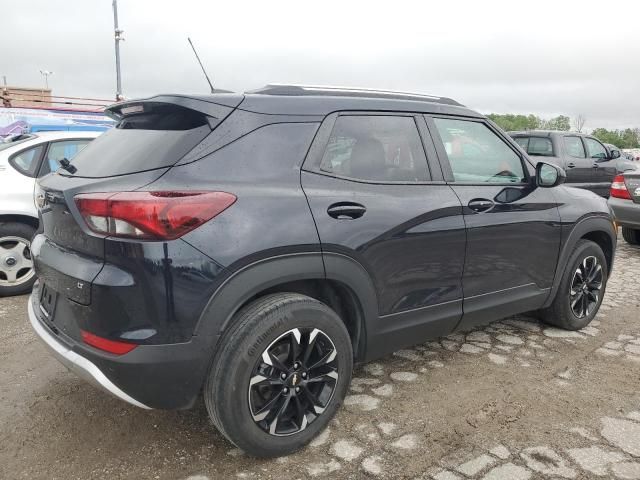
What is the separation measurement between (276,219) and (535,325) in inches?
115

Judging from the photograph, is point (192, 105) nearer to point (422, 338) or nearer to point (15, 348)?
point (422, 338)

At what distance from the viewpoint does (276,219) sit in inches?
95.8

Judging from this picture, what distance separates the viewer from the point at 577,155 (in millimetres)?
10961

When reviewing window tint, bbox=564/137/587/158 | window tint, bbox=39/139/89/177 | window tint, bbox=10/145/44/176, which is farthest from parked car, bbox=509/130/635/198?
window tint, bbox=10/145/44/176

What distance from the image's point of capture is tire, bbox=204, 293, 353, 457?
237 cm

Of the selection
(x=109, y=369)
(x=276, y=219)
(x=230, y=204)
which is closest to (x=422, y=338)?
(x=276, y=219)

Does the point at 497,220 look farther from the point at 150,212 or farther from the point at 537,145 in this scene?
the point at 537,145

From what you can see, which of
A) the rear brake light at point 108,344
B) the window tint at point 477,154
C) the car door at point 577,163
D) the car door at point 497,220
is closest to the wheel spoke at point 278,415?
the rear brake light at point 108,344

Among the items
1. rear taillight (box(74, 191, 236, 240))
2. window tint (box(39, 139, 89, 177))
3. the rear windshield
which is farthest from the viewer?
window tint (box(39, 139, 89, 177))

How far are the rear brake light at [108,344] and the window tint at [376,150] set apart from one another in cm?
122

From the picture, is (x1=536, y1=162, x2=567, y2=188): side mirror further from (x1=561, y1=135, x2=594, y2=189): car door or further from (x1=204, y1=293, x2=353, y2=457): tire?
(x1=561, y1=135, x2=594, y2=189): car door

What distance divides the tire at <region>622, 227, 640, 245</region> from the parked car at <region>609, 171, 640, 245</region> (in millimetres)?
345

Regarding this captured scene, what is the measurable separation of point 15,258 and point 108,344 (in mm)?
3478

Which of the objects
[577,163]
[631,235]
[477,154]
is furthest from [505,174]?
[577,163]
